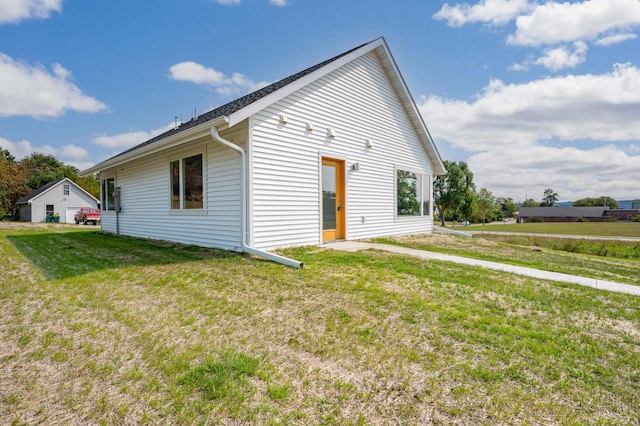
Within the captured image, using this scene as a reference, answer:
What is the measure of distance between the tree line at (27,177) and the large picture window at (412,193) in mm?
33379

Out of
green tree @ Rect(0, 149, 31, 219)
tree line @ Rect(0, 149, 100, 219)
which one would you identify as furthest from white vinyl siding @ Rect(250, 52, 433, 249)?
green tree @ Rect(0, 149, 31, 219)

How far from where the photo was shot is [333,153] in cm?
846

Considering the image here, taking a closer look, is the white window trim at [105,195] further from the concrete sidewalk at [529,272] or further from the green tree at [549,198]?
the green tree at [549,198]

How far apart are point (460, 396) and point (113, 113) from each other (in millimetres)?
22225

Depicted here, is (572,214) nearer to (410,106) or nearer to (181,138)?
(410,106)

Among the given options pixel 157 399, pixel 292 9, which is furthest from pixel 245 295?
pixel 292 9

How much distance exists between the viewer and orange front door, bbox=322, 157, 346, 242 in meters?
8.39

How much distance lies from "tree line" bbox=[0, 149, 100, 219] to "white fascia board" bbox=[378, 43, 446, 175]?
3333 centimetres

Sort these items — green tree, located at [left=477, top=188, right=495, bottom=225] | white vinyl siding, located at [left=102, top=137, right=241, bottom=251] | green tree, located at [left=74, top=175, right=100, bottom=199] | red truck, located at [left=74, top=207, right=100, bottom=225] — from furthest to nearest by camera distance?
green tree, located at [left=477, top=188, right=495, bottom=225]
green tree, located at [left=74, top=175, right=100, bottom=199]
red truck, located at [left=74, top=207, right=100, bottom=225]
white vinyl siding, located at [left=102, top=137, right=241, bottom=251]

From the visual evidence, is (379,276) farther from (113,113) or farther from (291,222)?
(113,113)

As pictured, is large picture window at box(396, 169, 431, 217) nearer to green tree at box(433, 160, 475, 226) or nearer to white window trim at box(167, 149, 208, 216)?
white window trim at box(167, 149, 208, 216)

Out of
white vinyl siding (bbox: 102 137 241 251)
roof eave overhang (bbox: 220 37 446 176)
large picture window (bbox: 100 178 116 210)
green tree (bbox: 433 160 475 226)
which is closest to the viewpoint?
roof eave overhang (bbox: 220 37 446 176)

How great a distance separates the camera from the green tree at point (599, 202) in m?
94.9

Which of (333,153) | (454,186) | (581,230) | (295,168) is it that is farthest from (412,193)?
(581,230)
